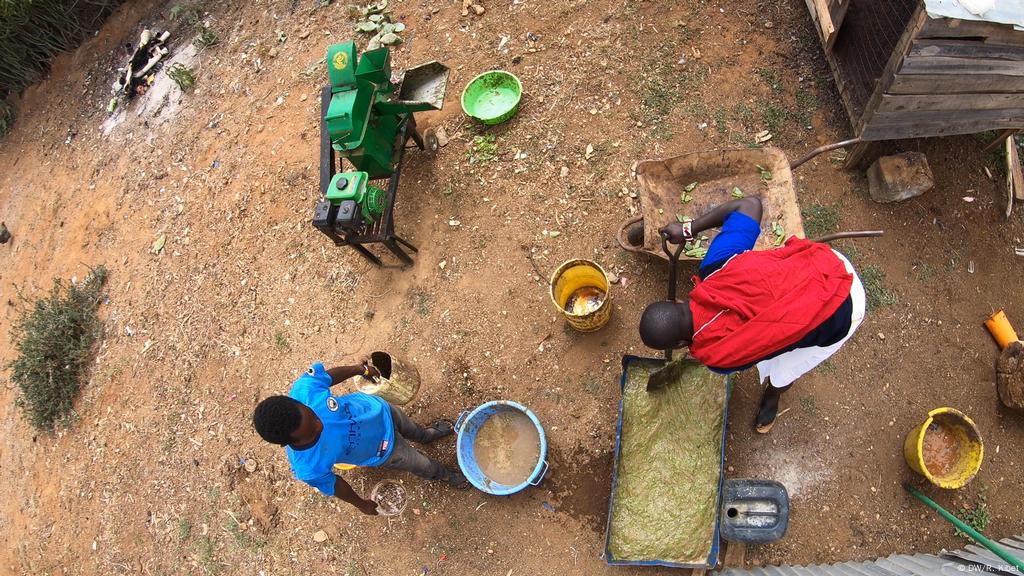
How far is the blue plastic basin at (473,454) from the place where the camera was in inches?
120

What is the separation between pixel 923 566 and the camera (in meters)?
2.51

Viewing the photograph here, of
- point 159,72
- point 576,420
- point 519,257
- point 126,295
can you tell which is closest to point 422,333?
point 519,257

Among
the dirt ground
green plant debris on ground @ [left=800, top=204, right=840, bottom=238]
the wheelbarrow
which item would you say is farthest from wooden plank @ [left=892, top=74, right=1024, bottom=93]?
green plant debris on ground @ [left=800, top=204, right=840, bottom=238]

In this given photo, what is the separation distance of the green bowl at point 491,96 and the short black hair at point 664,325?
101 inches

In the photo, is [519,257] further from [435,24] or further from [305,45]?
[305,45]

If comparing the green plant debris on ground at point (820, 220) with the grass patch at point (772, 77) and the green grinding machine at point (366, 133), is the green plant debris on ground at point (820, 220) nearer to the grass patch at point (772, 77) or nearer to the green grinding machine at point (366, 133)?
the grass patch at point (772, 77)

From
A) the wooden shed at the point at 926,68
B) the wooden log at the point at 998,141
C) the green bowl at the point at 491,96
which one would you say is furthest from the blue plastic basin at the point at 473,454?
the wooden log at the point at 998,141

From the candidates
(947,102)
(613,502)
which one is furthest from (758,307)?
(947,102)

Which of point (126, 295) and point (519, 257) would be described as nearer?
point (519, 257)

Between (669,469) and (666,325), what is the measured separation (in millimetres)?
1142

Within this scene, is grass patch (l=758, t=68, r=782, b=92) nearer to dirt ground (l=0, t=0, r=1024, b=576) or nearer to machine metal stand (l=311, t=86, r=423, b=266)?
dirt ground (l=0, t=0, r=1024, b=576)

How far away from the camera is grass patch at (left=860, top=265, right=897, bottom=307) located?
3.38 meters

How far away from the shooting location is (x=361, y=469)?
360 cm

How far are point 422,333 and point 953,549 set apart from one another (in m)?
3.40
